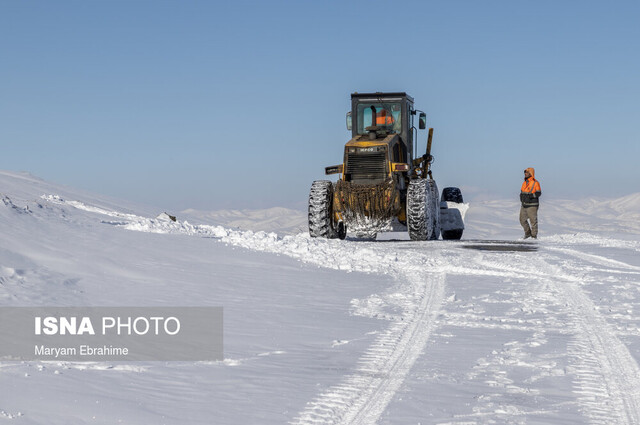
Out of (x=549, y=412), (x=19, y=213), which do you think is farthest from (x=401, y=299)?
(x=19, y=213)

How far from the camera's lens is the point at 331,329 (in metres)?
7.25

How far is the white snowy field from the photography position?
14.9ft

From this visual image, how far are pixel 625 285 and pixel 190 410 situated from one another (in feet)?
25.3

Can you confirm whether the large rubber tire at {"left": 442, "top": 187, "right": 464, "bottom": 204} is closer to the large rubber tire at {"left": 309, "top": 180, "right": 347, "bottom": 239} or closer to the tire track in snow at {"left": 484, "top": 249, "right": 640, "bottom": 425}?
the large rubber tire at {"left": 309, "top": 180, "right": 347, "bottom": 239}

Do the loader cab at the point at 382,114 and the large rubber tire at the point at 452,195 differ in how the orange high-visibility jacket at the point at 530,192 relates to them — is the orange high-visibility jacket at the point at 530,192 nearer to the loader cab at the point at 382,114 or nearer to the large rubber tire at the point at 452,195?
the large rubber tire at the point at 452,195

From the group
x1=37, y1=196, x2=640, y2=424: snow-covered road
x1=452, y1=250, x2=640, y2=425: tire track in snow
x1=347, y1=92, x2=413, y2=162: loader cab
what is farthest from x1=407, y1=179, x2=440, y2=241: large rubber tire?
x1=452, y1=250, x2=640, y2=425: tire track in snow

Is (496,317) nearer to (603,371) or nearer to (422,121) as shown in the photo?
(603,371)

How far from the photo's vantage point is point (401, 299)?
908 centimetres

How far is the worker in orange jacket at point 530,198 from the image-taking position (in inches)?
791

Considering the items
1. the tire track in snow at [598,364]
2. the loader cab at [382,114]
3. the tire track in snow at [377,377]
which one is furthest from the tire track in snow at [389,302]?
the loader cab at [382,114]

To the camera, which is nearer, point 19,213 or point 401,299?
point 401,299

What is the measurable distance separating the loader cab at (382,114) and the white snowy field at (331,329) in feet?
16.4

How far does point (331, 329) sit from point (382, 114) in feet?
38.6

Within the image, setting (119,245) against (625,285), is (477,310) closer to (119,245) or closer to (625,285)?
(625,285)
